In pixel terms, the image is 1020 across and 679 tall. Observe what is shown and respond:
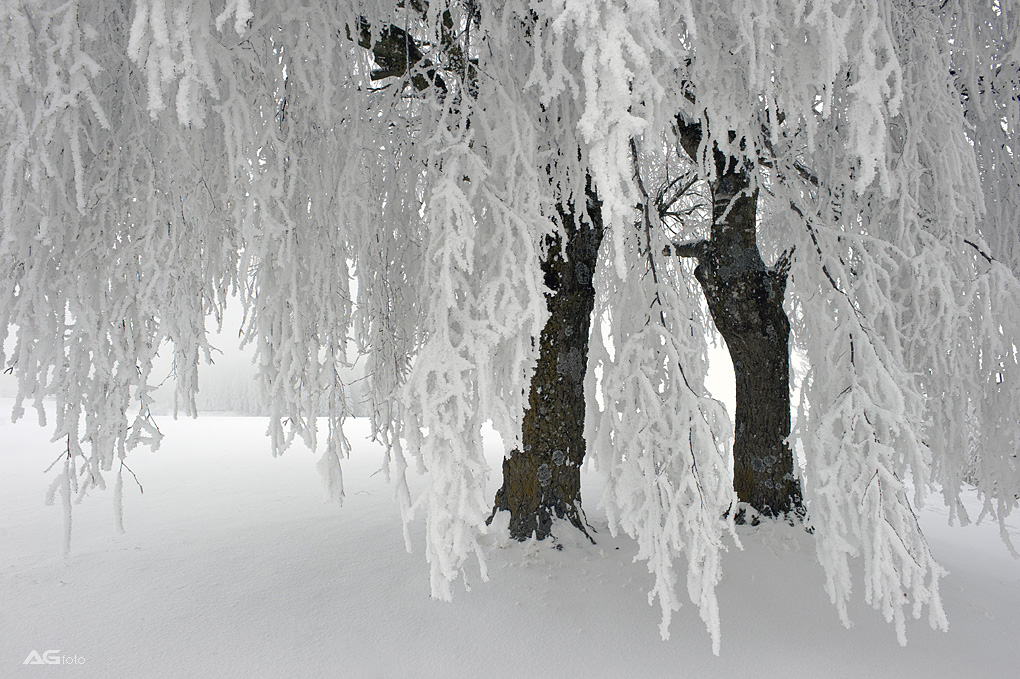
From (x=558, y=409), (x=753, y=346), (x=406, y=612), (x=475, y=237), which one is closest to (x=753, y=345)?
(x=753, y=346)

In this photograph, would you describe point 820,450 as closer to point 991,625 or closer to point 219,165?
point 991,625

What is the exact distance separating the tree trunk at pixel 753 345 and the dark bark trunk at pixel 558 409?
3.46 ft

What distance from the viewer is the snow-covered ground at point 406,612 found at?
9.01 feet

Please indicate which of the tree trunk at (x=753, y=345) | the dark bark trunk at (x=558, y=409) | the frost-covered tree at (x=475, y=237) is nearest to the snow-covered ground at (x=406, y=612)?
the dark bark trunk at (x=558, y=409)

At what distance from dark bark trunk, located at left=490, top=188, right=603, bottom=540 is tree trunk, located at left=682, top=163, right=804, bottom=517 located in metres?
1.05

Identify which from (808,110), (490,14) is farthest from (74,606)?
(808,110)

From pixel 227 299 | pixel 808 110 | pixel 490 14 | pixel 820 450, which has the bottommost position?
pixel 820 450

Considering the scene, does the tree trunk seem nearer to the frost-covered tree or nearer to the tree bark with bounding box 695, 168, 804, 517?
the tree bark with bounding box 695, 168, 804, 517

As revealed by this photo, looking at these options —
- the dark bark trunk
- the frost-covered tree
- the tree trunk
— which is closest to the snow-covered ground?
the dark bark trunk

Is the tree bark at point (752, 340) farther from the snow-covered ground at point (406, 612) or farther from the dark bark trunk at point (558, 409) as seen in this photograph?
the dark bark trunk at point (558, 409)

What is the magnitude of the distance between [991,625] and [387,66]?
5077 millimetres

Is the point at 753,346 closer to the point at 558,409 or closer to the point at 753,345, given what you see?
the point at 753,345

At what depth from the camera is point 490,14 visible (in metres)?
2.45

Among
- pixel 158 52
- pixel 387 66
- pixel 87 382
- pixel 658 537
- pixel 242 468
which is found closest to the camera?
pixel 158 52
